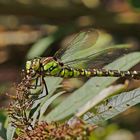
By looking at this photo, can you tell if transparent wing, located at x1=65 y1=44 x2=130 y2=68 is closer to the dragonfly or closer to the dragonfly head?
the dragonfly

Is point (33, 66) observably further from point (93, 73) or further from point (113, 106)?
point (113, 106)

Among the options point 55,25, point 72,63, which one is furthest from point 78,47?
point 55,25

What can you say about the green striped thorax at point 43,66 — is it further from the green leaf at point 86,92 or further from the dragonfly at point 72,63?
the green leaf at point 86,92

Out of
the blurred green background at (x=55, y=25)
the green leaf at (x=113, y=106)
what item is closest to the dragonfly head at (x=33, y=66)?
the green leaf at (x=113, y=106)

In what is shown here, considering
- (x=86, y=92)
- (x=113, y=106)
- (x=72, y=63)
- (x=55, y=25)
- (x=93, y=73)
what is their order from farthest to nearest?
(x=55, y=25)
(x=72, y=63)
(x=93, y=73)
(x=86, y=92)
(x=113, y=106)

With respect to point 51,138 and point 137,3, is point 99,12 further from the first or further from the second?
point 51,138

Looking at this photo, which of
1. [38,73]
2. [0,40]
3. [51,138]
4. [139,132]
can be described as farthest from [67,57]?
[0,40]

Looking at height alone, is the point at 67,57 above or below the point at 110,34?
below
